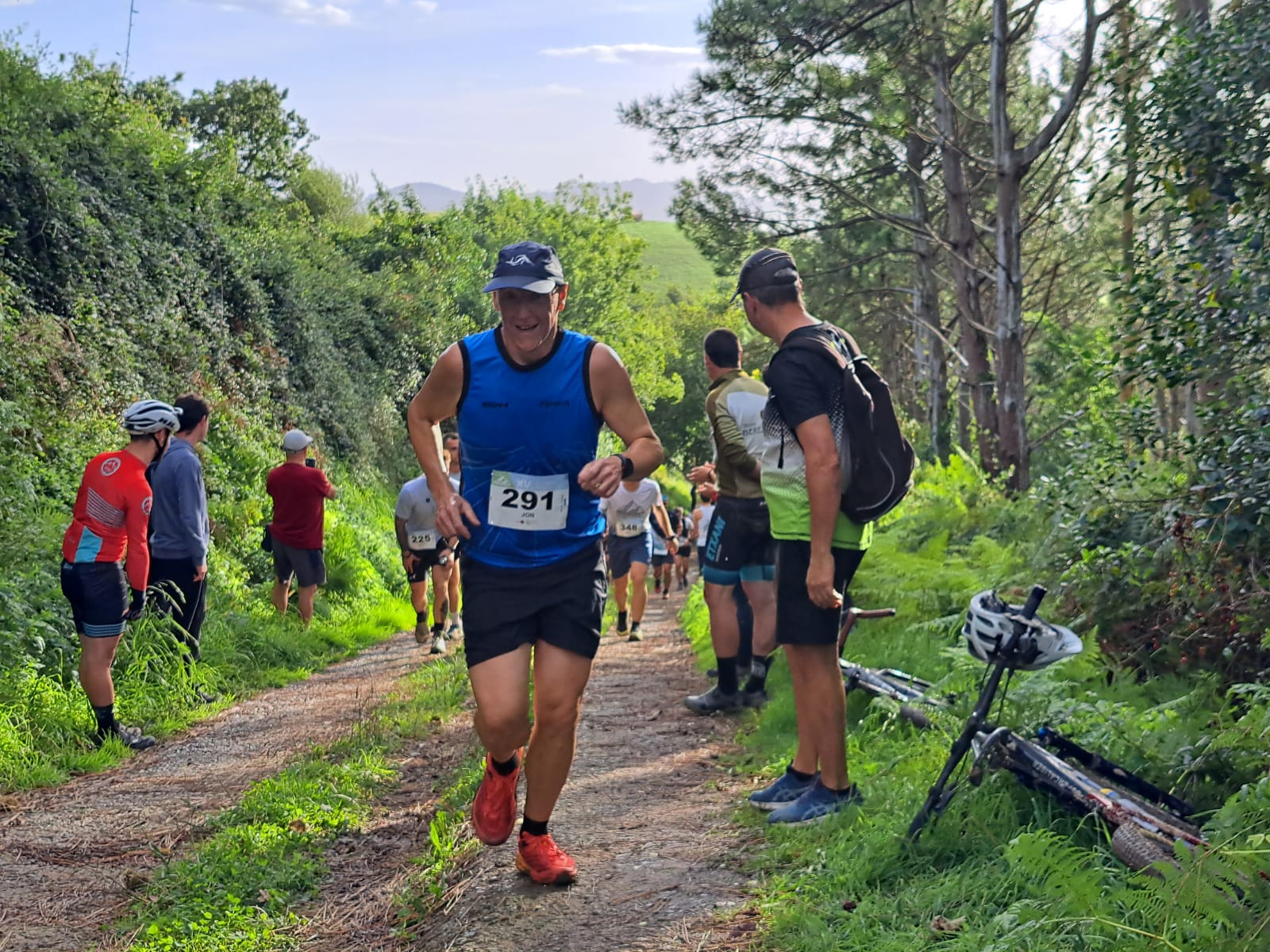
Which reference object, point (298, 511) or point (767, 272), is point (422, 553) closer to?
point (298, 511)

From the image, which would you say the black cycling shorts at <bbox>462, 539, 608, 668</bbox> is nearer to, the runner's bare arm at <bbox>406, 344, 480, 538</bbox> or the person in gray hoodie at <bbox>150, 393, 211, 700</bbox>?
the runner's bare arm at <bbox>406, 344, 480, 538</bbox>

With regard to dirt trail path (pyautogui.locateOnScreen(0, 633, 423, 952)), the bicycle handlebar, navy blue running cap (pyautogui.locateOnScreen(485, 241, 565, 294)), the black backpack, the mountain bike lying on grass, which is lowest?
dirt trail path (pyautogui.locateOnScreen(0, 633, 423, 952))

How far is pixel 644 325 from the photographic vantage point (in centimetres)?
6216

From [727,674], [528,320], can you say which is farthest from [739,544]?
[528,320]

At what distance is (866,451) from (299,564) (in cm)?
888

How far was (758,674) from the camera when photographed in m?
8.16

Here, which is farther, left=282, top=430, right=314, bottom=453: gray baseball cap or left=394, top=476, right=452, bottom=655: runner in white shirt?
left=282, top=430, right=314, bottom=453: gray baseball cap

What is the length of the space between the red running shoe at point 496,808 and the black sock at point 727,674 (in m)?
3.53

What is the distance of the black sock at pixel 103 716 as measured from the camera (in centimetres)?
761

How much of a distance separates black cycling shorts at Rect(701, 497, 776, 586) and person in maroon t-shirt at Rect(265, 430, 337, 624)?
5486mm

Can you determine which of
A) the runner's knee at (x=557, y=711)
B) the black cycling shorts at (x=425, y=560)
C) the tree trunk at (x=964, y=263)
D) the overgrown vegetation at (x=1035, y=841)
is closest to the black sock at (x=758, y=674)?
the overgrown vegetation at (x=1035, y=841)

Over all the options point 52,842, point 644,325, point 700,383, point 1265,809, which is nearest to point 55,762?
point 52,842

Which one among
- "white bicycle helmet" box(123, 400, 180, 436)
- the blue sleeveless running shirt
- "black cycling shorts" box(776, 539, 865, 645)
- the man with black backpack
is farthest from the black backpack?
"white bicycle helmet" box(123, 400, 180, 436)

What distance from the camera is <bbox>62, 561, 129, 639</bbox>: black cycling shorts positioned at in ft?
23.5
